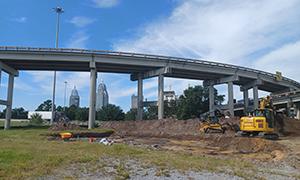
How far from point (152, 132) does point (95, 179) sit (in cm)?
3674

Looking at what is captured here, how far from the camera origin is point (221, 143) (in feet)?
90.5

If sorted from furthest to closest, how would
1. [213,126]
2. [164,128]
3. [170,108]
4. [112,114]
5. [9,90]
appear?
[112,114]
[170,108]
[9,90]
[164,128]
[213,126]

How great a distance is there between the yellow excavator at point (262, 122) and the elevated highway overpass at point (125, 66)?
29466 mm

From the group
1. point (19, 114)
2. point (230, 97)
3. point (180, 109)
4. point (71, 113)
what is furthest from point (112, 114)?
point (19, 114)

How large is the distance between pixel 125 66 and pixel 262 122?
3426 cm

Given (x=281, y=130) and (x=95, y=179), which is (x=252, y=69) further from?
(x=95, y=179)

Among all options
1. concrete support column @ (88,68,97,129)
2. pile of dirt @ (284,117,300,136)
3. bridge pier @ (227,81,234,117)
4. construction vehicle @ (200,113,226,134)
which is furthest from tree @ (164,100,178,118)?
construction vehicle @ (200,113,226,134)

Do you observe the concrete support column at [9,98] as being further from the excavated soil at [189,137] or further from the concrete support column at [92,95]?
the excavated soil at [189,137]

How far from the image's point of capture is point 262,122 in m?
27.5

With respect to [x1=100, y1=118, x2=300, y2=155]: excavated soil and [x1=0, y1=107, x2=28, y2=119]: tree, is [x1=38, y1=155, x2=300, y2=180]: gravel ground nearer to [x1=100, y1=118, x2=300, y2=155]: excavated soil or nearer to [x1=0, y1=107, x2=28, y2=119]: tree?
[x1=100, y1=118, x2=300, y2=155]: excavated soil

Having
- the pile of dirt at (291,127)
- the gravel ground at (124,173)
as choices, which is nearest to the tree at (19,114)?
the pile of dirt at (291,127)

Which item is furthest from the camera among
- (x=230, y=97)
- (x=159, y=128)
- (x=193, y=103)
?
(x=193, y=103)

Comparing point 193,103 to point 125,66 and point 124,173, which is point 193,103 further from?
point 124,173

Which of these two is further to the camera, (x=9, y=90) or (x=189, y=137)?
(x=9, y=90)
